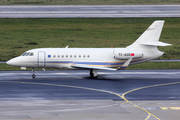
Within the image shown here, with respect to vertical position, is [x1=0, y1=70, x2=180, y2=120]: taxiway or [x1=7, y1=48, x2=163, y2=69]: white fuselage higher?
[x1=7, y1=48, x2=163, y2=69]: white fuselage

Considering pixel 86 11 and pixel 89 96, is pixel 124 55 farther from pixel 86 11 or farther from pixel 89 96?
pixel 86 11

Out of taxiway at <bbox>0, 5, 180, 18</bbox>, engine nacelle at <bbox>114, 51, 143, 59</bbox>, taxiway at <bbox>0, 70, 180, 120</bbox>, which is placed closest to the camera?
taxiway at <bbox>0, 70, 180, 120</bbox>

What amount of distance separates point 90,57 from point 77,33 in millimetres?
33493

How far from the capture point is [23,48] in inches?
2475

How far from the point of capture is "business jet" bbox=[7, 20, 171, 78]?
1591 inches

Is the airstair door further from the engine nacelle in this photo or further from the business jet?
the engine nacelle

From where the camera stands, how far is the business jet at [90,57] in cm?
4041

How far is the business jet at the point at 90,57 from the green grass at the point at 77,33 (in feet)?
58.1

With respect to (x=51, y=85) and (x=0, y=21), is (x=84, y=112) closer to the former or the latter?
(x=51, y=85)

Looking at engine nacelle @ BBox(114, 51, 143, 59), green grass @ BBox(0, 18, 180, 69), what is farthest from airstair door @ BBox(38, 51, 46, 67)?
green grass @ BBox(0, 18, 180, 69)

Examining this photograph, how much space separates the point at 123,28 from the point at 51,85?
44284 millimetres

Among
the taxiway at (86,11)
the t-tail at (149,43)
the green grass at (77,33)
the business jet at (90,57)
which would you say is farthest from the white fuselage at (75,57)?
the taxiway at (86,11)

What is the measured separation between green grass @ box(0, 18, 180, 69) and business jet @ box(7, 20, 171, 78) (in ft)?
58.1

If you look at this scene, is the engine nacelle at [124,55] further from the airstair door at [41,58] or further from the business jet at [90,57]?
the airstair door at [41,58]
